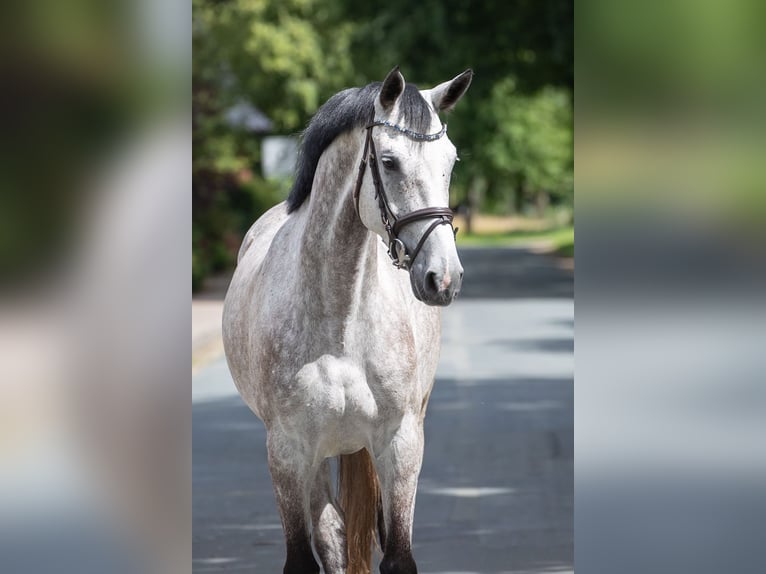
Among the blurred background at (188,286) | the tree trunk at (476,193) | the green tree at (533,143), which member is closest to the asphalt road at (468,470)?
the blurred background at (188,286)

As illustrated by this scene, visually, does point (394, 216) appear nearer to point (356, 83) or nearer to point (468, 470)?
point (468, 470)

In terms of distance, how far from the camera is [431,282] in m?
3.70

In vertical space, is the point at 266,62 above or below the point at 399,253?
below

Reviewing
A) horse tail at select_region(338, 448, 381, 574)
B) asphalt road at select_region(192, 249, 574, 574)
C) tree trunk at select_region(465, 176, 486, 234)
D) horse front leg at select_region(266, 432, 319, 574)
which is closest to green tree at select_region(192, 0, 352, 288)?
asphalt road at select_region(192, 249, 574, 574)

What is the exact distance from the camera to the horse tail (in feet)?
→ 16.9

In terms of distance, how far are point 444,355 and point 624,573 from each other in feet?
43.0

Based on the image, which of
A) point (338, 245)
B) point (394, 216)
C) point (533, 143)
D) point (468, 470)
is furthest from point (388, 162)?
point (533, 143)

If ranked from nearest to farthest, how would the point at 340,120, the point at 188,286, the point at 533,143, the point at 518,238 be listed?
the point at 188,286 < the point at 340,120 < the point at 518,238 < the point at 533,143

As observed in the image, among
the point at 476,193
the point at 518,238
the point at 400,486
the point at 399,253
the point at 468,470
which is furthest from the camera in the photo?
the point at 476,193

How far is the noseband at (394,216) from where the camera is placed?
150 inches

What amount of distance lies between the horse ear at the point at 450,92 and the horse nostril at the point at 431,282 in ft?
2.48

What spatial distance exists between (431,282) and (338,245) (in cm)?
74

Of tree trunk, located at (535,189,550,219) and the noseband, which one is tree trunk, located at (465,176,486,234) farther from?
the noseband

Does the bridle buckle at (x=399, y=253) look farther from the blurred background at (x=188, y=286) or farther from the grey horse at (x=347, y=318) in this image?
the blurred background at (x=188, y=286)
